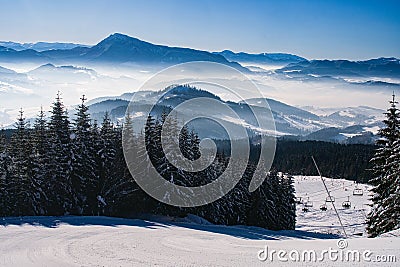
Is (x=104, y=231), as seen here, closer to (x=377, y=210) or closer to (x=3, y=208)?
(x=3, y=208)

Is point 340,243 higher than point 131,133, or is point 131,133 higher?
point 131,133

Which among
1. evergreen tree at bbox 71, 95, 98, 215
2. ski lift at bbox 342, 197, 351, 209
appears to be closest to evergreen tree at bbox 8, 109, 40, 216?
evergreen tree at bbox 71, 95, 98, 215

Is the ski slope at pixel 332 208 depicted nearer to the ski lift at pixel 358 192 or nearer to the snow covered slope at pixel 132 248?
the ski lift at pixel 358 192

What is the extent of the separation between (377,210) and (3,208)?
27249mm

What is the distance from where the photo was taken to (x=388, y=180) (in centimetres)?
2608

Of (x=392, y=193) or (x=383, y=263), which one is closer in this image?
(x=383, y=263)

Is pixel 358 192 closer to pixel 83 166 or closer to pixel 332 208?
pixel 332 208

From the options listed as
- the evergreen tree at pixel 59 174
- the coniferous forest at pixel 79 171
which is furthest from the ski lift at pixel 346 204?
the evergreen tree at pixel 59 174

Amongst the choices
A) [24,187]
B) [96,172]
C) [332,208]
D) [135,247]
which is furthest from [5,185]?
[332,208]

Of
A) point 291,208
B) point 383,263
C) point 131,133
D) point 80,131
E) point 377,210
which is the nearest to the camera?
point 383,263

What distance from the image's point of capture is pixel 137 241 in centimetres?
1708

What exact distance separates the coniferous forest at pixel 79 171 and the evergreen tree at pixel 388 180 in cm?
1613

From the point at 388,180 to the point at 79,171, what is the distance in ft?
76.9

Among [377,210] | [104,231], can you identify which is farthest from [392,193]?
[104,231]
